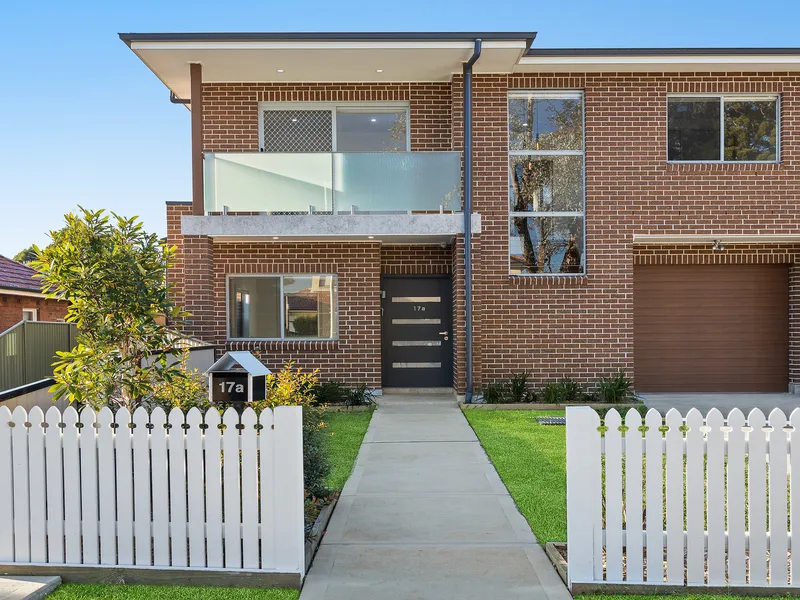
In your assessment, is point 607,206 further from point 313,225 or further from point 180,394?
point 180,394

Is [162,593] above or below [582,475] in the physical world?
below

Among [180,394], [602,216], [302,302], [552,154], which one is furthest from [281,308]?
[180,394]

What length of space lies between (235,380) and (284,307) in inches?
321

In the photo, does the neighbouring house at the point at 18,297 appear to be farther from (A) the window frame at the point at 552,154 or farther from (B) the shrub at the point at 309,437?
(B) the shrub at the point at 309,437

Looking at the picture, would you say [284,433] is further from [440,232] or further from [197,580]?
[440,232]

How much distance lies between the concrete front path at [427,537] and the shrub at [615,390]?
14.3ft

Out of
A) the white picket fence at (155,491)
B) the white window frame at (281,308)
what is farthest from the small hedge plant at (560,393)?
the white picket fence at (155,491)

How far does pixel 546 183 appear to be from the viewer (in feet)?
43.5

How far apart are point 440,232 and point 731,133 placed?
5.94 metres

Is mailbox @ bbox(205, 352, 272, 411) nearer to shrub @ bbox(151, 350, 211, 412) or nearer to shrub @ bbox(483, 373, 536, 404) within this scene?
shrub @ bbox(151, 350, 211, 412)

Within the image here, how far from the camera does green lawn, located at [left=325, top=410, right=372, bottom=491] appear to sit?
7.56 metres

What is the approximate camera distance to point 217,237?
12.7 m

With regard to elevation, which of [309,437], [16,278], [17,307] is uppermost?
[16,278]

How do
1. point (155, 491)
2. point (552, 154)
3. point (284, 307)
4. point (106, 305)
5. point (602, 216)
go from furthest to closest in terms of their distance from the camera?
1. point (284, 307)
2. point (552, 154)
3. point (602, 216)
4. point (106, 305)
5. point (155, 491)
